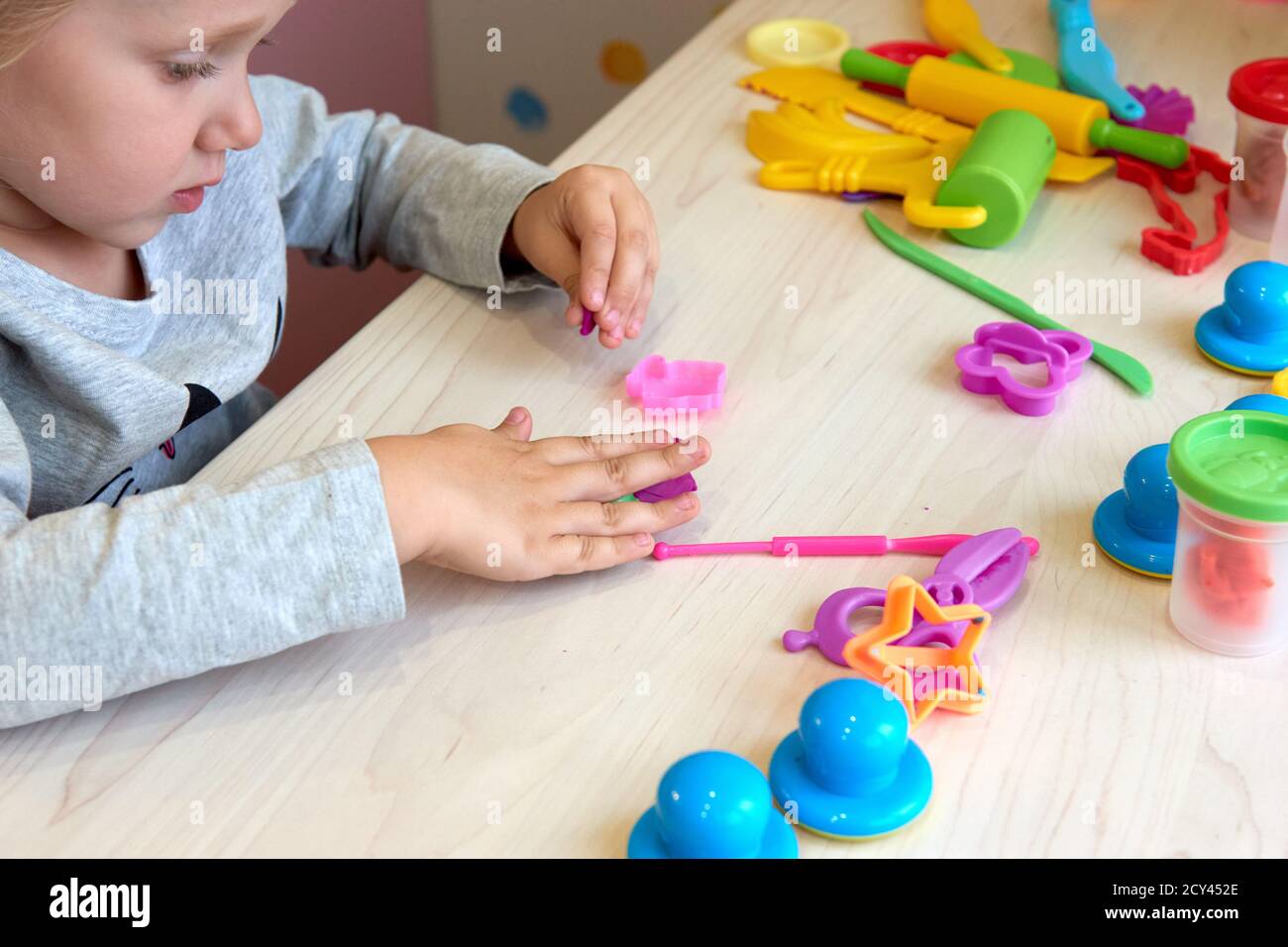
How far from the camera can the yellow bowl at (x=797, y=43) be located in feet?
3.42

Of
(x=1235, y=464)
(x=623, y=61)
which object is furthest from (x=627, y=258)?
(x=623, y=61)

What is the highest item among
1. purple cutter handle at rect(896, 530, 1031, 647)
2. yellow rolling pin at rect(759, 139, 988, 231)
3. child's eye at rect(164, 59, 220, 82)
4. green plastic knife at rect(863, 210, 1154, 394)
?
child's eye at rect(164, 59, 220, 82)

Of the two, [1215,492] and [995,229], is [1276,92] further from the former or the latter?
[1215,492]

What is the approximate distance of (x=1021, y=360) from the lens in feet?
2.45

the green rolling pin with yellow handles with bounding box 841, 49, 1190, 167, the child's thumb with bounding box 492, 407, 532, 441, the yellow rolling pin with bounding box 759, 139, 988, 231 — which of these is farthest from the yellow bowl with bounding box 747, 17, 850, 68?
the child's thumb with bounding box 492, 407, 532, 441

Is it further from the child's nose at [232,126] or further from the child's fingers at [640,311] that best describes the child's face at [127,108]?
the child's fingers at [640,311]

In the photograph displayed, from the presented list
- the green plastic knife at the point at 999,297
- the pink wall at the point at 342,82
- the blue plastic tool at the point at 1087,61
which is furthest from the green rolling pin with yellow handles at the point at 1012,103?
the pink wall at the point at 342,82

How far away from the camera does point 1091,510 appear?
0.65m

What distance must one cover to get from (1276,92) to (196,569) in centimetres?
69

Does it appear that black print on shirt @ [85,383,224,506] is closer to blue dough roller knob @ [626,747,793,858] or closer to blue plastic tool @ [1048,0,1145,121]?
blue dough roller knob @ [626,747,793,858]

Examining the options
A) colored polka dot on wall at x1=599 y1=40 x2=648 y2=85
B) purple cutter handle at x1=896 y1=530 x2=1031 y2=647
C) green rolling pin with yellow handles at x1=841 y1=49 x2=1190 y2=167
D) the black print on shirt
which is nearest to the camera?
purple cutter handle at x1=896 y1=530 x2=1031 y2=647

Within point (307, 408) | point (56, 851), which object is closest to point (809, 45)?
point (307, 408)

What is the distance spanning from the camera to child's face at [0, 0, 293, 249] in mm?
621
